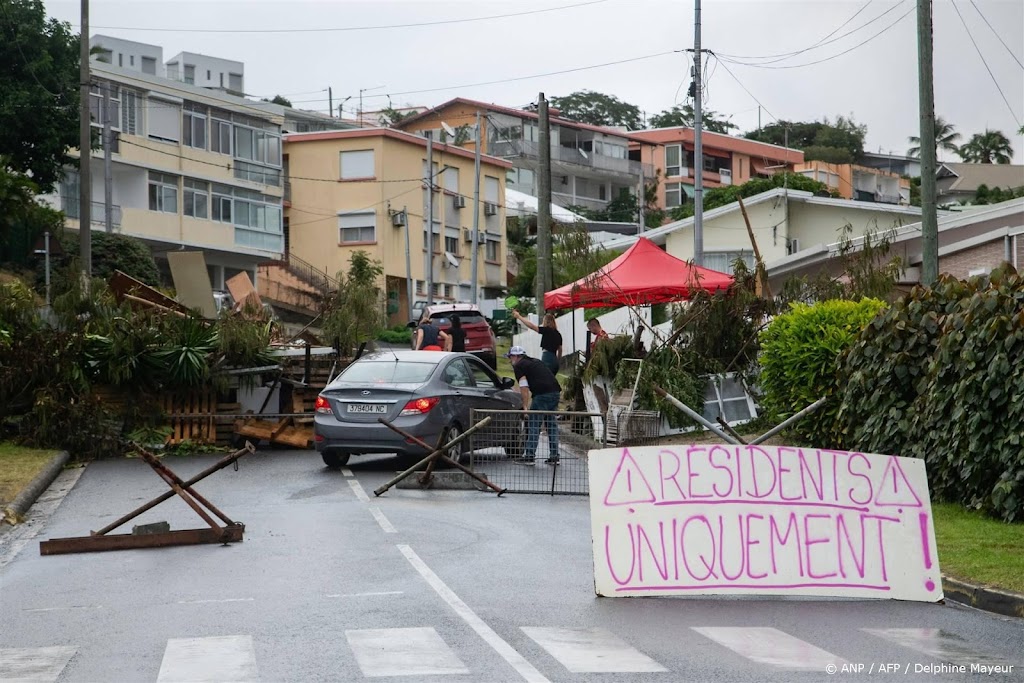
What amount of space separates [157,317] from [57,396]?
6.89 feet

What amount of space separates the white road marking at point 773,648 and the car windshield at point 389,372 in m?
9.70

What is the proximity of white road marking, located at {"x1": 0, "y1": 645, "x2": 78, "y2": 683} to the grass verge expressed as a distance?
23.4 feet

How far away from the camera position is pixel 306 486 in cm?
1645

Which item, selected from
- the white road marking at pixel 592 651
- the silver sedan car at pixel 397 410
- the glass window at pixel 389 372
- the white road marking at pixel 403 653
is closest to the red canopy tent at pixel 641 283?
the silver sedan car at pixel 397 410

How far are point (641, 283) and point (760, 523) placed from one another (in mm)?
13072

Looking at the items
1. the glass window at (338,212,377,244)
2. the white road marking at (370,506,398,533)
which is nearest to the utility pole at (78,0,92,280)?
the white road marking at (370,506,398,533)

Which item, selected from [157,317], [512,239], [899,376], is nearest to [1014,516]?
[899,376]

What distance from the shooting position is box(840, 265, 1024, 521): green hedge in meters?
13.0

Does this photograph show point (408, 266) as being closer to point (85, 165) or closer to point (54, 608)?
→ point (85, 165)

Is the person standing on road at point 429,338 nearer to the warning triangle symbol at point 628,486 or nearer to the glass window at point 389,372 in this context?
the glass window at point 389,372

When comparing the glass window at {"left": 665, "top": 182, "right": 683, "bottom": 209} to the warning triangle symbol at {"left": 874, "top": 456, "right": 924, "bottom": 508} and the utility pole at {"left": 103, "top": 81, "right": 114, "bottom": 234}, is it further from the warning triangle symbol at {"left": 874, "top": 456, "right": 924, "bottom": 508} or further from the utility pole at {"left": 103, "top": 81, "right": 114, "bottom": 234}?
the warning triangle symbol at {"left": 874, "top": 456, "right": 924, "bottom": 508}

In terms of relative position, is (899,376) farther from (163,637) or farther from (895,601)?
(163,637)

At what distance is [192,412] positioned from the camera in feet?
68.0

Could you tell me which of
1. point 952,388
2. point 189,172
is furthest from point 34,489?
point 189,172
